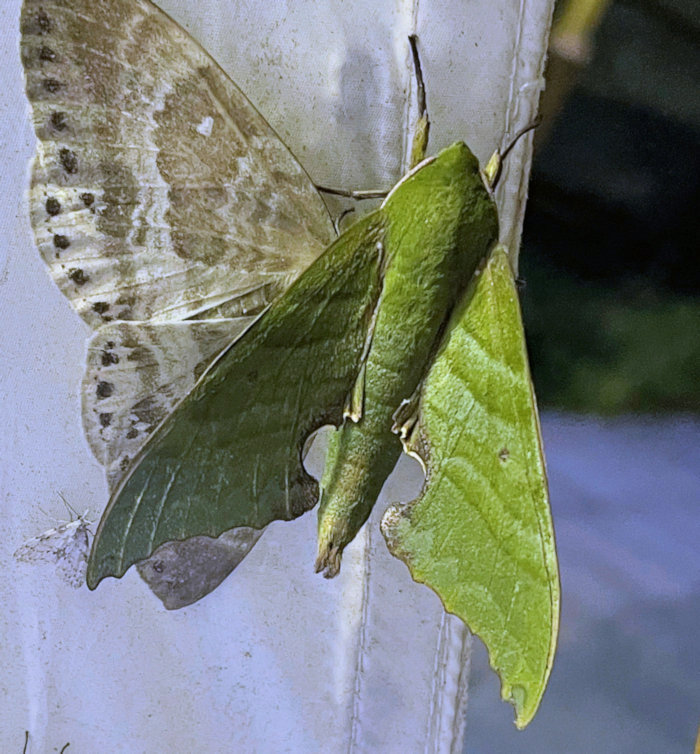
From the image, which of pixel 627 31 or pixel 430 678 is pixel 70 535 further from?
pixel 627 31

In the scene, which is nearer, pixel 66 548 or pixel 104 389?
pixel 104 389

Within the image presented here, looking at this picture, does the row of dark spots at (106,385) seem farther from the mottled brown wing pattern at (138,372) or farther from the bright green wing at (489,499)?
the bright green wing at (489,499)

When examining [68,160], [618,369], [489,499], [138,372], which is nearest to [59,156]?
[68,160]

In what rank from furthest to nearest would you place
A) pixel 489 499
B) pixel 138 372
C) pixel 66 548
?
1. pixel 66 548
2. pixel 138 372
3. pixel 489 499

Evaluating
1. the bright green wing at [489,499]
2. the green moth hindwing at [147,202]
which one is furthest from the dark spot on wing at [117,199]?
the bright green wing at [489,499]

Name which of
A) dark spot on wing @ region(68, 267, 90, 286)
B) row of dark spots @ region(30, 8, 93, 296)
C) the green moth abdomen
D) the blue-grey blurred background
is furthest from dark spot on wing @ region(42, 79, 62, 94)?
the blue-grey blurred background

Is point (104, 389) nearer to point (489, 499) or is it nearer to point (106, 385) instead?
point (106, 385)
